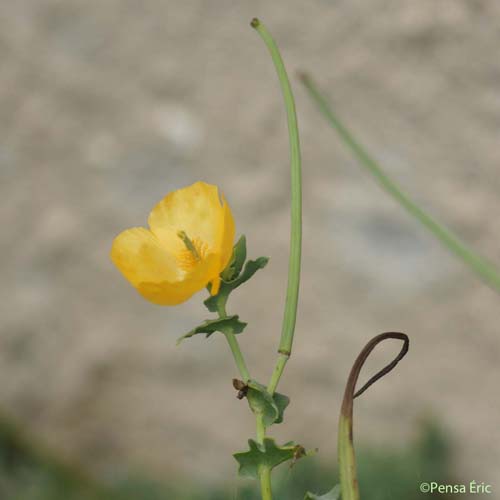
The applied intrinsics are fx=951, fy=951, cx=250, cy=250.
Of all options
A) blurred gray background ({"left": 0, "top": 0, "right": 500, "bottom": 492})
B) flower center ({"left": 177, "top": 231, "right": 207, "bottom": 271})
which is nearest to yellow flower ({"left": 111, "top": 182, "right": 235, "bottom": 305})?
flower center ({"left": 177, "top": 231, "right": 207, "bottom": 271})

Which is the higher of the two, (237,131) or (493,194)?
(237,131)

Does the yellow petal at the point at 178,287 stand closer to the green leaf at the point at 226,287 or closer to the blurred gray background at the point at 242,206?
the green leaf at the point at 226,287

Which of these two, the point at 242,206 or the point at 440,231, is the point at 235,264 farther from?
the point at 242,206

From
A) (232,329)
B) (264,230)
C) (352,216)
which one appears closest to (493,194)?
(352,216)

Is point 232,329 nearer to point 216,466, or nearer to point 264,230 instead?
point 264,230

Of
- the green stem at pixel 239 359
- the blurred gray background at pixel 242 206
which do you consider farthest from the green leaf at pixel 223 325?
the blurred gray background at pixel 242 206

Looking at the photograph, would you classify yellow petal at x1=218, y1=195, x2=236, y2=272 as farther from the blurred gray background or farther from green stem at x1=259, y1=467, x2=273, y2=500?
the blurred gray background

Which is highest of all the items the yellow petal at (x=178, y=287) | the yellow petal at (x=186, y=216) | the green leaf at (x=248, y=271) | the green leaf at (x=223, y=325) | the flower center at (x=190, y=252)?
the yellow petal at (x=186, y=216)
